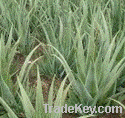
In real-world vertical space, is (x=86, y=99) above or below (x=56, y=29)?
below

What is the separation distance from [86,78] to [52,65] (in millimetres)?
266

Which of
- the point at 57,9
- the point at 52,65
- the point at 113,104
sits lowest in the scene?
the point at 113,104

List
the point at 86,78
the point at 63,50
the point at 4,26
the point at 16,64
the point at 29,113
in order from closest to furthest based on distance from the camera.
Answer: the point at 29,113, the point at 86,78, the point at 63,50, the point at 16,64, the point at 4,26

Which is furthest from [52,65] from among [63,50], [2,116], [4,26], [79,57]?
[4,26]

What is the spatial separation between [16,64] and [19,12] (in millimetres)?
324

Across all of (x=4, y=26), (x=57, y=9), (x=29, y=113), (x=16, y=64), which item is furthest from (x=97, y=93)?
(x=4, y=26)

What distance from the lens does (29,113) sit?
1.81 ft

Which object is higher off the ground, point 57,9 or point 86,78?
point 57,9

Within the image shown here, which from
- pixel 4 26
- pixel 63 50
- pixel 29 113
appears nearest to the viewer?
pixel 29 113

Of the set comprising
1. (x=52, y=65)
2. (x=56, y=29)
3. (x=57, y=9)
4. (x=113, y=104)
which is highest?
(x=57, y=9)

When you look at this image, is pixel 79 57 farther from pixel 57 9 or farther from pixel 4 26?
pixel 4 26

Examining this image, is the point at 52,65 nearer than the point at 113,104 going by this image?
No

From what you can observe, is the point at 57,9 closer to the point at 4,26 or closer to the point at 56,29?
the point at 56,29

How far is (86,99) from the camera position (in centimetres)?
69
